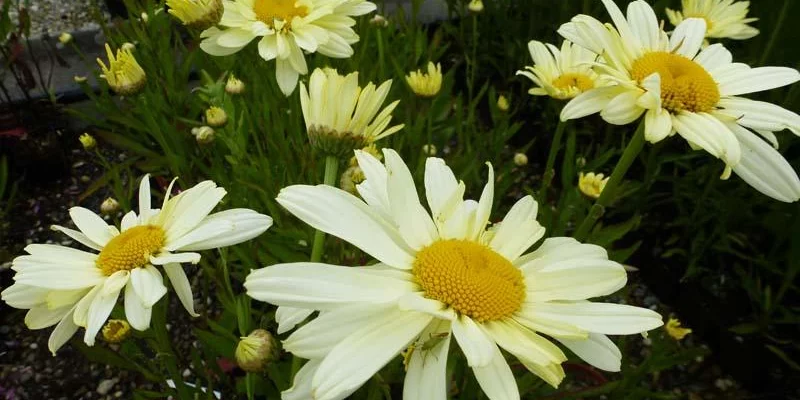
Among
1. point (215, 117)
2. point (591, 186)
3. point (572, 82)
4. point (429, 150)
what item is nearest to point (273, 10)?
point (215, 117)

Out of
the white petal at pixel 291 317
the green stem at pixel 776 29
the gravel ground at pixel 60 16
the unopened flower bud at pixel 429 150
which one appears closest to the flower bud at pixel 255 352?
the white petal at pixel 291 317

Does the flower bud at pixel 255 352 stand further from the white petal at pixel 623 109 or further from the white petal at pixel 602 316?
the white petal at pixel 623 109

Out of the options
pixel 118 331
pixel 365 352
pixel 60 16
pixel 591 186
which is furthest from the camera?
pixel 60 16

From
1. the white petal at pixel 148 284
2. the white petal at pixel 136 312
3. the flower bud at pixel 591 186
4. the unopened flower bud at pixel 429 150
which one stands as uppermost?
the white petal at pixel 148 284

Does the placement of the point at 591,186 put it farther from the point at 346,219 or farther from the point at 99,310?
the point at 99,310

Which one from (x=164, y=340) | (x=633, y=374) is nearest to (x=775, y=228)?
(x=633, y=374)

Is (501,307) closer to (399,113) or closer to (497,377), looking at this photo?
(497,377)

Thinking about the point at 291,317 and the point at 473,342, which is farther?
the point at 291,317
